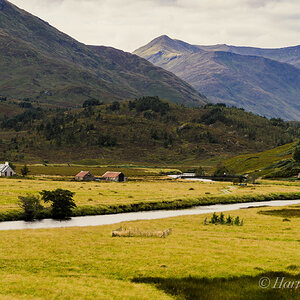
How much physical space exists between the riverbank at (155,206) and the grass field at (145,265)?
2345cm

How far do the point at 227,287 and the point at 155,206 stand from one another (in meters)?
62.6

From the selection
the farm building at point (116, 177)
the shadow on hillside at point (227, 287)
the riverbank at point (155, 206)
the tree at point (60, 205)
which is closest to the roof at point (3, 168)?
the farm building at point (116, 177)

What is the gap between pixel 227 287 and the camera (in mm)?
26547

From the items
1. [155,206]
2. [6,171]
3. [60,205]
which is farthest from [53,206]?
[6,171]

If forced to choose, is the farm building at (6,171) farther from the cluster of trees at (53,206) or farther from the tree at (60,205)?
the tree at (60,205)

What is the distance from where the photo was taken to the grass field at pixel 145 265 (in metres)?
25.4

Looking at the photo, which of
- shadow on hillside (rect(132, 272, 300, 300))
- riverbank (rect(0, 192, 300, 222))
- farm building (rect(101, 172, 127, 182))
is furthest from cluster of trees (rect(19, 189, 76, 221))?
farm building (rect(101, 172, 127, 182))

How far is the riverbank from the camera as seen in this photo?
70831 mm

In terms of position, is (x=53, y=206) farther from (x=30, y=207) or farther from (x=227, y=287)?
(x=227, y=287)

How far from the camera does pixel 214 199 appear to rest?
104125 millimetres

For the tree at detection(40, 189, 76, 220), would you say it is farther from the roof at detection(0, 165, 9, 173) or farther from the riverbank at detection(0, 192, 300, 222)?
the roof at detection(0, 165, 9, 173)

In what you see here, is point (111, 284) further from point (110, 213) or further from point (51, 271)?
point (110, 213)

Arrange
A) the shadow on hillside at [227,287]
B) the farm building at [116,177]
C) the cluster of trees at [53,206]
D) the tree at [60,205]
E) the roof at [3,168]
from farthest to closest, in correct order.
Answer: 1. the farm building at [116,177]
2. the roof at [3,168]
3. the tree at [60,205]
4. the cluster of trees at [53,206]
5. the shadow on hillside at [227,287]

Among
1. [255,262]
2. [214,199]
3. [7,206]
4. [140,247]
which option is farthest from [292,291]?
[214,199]
